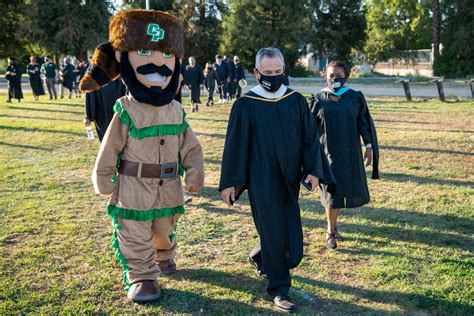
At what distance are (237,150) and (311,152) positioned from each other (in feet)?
1.99

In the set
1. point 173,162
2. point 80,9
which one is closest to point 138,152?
point 173,162

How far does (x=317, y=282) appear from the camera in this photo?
4480 millimetres

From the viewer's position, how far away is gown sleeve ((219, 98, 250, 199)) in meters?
4.05

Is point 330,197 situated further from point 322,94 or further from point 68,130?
point 68,130

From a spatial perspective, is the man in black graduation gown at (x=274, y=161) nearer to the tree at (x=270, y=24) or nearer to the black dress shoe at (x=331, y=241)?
the black dress shoe at (x=331, y=241)

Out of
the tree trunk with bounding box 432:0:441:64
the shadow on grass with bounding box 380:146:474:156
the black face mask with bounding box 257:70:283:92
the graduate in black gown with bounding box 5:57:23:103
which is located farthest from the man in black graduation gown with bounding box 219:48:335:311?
the tree trunk with bounding box 432:0:441:64

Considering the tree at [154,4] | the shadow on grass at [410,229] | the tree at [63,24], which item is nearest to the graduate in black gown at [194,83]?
the shadow on grass at [410,229]

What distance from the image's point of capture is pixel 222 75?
774 inches

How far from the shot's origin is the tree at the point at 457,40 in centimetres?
3558

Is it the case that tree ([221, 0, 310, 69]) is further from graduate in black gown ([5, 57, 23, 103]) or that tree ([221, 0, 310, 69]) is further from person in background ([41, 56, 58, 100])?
graduate in black gown ([5, 57, 23, 103])

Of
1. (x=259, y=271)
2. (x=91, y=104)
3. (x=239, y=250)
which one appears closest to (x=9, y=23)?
(x=91, y=104)

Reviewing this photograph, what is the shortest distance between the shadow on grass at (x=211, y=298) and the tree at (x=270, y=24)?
35.8 metres

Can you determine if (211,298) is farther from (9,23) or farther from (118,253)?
(9,23)

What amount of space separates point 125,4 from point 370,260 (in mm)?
44363
